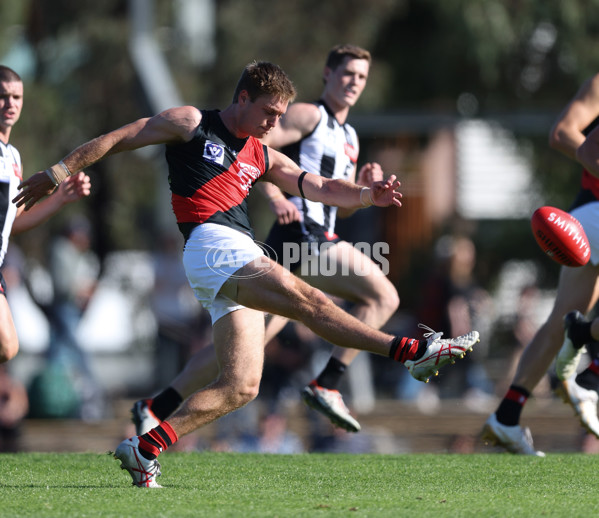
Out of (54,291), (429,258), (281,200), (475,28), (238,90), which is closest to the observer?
(238,90)

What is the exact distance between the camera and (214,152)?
6164 millimetres

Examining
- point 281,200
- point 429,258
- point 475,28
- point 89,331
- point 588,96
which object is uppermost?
point 588,96

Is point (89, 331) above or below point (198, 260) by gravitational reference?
below

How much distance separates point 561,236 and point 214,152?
90.5 inches

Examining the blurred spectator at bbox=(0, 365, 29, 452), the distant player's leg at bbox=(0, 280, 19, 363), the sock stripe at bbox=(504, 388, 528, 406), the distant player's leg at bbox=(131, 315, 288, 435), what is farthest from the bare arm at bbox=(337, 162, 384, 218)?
the blurred spectator at bbox=(0, 365, 29, 452)

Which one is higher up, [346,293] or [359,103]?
[346,293]

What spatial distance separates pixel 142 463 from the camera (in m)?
5.80

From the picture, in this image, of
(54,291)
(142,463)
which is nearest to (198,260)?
(142,463)

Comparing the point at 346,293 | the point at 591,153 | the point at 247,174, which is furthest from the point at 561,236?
the point at 247,174

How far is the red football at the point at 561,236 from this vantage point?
23.0 feet

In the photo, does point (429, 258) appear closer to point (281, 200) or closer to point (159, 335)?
point (159, 335)

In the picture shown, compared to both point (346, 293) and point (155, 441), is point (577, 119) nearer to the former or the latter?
point (346, 293)

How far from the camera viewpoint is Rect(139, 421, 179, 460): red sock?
18.9 ft

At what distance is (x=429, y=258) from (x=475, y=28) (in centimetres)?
448
